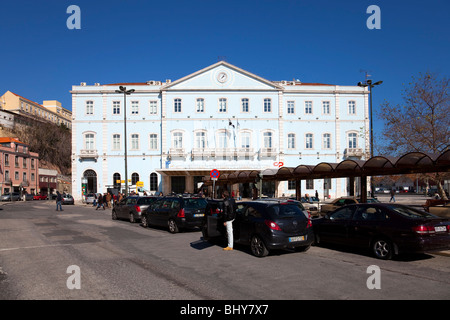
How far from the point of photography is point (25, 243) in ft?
42.9

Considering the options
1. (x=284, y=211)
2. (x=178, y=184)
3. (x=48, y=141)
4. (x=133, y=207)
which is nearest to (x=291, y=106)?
(x=178, y=184)

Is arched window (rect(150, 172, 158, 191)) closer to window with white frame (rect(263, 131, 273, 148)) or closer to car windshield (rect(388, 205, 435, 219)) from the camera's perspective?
window with white frame (rect(263, 131, 273, 148))

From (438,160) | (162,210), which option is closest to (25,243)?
(162,210)

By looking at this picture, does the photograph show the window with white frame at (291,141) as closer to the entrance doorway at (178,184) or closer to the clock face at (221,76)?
the clock face at (221,76)

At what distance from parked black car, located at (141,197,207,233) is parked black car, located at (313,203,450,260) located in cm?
604

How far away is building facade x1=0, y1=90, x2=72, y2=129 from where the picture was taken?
94312 millimetres

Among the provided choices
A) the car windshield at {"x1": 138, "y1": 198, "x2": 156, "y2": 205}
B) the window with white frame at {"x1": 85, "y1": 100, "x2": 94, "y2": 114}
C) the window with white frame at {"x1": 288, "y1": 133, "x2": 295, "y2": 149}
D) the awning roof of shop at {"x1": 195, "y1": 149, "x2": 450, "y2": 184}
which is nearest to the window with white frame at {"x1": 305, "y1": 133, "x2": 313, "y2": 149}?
the window with white frame at {"x1": 288, "y1": 133, "x2": 295, "y2": 149}

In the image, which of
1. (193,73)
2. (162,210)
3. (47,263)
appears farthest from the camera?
(193,73)

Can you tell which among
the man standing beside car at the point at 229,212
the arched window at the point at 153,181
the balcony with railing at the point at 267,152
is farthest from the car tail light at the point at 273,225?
the arched window at the point at 153,181

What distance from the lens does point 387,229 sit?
9344 mm

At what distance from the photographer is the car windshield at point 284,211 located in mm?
10130

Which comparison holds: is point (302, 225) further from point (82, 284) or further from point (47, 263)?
point (47, 263)

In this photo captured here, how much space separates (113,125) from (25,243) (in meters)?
38.2

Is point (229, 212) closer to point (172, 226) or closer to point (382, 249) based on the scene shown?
point (382, 249)
